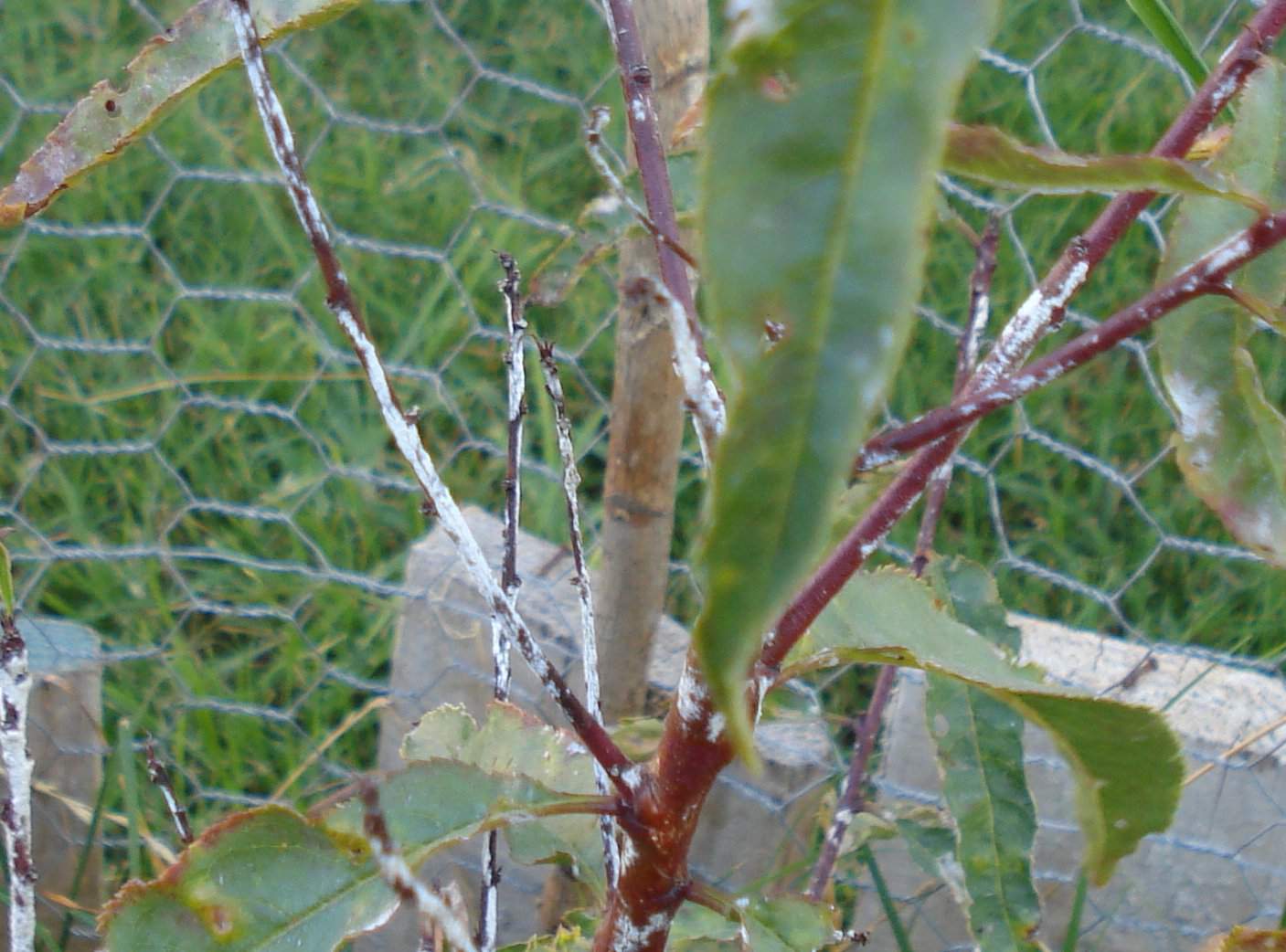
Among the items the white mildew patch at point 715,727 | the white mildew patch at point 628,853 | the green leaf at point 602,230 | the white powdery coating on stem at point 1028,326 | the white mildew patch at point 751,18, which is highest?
the white mildew patch at point 751,18

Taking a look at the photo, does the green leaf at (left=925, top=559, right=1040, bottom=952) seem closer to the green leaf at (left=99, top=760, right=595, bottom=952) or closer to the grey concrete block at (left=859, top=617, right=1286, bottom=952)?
the green leaf at (left=99, top=760, right=595, bottom=952)

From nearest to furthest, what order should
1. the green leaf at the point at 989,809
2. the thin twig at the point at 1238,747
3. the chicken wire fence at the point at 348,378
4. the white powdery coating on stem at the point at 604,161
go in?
the white powdery coating on stem at the point at 604,161
the green leaf at the point at 989,809
the thin twig at the point at 1238,747
the chicken wire fence at the point at 348,378

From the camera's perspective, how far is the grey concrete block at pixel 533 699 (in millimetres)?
962

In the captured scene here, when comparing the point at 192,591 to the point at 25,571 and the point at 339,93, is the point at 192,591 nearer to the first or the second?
the point at 25,571

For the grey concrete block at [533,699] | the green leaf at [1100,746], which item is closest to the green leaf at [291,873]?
the green leaf at [1100,746]

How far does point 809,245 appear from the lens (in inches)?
7.9

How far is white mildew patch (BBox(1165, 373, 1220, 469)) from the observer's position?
1.29ft

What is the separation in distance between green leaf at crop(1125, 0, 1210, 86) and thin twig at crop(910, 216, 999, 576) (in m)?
0.22

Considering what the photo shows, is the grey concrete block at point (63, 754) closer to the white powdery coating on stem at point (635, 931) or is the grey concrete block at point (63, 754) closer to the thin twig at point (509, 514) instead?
the thin twig at point (509, 514)

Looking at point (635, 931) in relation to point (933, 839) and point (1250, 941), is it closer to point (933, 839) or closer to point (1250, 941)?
point (1250, 941)

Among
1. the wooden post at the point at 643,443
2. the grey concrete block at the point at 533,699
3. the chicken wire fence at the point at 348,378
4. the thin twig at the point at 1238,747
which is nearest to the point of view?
the wooden post at the point at 643,443

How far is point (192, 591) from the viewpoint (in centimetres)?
133

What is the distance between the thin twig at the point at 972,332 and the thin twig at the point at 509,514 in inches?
7.9

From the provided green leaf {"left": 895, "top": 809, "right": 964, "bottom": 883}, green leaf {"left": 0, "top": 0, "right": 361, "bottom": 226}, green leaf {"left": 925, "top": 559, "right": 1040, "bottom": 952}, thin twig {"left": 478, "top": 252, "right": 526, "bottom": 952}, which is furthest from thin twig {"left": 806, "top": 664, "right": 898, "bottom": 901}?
green leaf {"left": 0, "top": 0, "right": 361, "bottom": 226}
